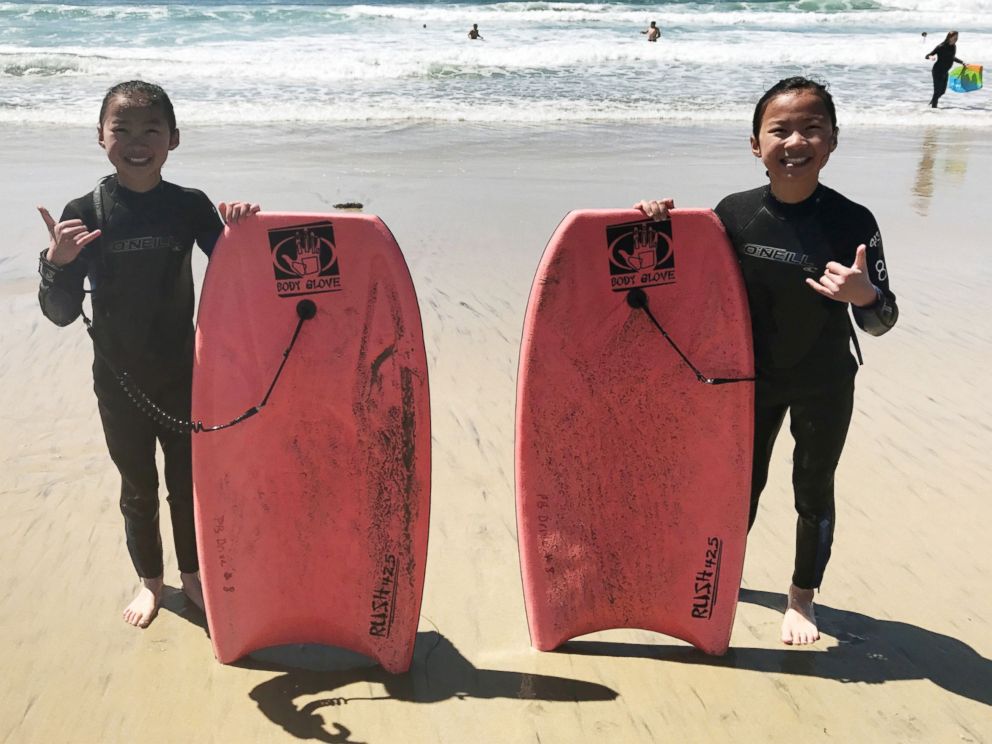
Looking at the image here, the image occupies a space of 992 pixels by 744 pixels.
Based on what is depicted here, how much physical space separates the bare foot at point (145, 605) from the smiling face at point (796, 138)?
2185mm

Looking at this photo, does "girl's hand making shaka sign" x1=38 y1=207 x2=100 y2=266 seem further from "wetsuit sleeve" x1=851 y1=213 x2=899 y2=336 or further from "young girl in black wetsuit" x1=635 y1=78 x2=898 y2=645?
"wetsuit sleeve" x1=851 y1=213 x2=899 y2=336

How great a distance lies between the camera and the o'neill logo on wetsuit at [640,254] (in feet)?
8.11

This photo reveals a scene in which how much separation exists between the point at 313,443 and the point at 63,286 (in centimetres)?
79

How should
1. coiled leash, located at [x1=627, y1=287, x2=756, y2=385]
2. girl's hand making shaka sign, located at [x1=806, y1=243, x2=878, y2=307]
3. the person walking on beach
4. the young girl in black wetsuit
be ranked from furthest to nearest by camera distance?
the person walking on beach < coiled leash, located at [x1=627, y1=287, x2=756, y2=385] < the young girl in black wetsuit < girl's hand making shaka sign, located at [x1=806, y1=243, x2=878, y2=307]

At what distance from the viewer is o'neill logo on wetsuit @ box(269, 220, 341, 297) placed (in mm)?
2430

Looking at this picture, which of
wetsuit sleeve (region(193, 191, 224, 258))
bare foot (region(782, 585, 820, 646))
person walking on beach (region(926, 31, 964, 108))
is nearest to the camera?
wetsuit sleeve (region(193, 191, 224, 258))

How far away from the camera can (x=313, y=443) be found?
2.55 metres

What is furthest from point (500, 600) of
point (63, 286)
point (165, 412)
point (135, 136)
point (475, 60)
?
point (475, 60)

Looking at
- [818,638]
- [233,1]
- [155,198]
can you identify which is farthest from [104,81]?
[233,1]

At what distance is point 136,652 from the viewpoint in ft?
8.81

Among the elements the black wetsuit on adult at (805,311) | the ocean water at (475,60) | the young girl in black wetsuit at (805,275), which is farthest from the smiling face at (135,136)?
the ocean water at (475,60)

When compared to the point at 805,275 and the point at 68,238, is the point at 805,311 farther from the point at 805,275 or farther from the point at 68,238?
the point at 68,238

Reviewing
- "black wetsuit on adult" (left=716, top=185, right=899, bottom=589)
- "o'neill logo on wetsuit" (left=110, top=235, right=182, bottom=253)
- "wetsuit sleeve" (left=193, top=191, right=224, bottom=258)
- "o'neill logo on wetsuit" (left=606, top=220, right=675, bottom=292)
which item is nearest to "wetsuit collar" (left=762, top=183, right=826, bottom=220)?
"black wetsuit on adult" (left=716, top=185, right=899, bottom=589)

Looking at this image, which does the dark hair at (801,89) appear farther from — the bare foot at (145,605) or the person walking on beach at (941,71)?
the person walking on beach at (941,71)
